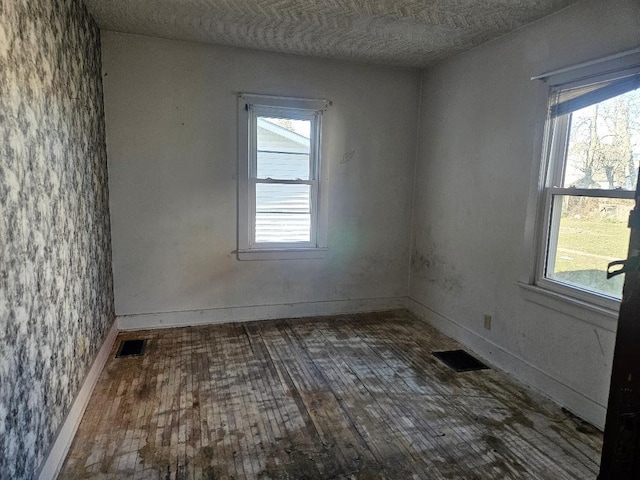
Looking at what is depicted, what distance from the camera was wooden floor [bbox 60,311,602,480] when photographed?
1913mm

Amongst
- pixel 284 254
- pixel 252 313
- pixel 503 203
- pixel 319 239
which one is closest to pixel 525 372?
pixel 503 203

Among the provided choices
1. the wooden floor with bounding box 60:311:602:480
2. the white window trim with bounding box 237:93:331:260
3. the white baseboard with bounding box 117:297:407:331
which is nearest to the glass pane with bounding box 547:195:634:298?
the wooden floor with bounding box 60:311:602:480

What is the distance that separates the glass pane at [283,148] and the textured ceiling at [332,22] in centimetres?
63

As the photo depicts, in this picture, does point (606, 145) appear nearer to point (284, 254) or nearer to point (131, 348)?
point (284, 254)

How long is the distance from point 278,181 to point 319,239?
2.28 ft

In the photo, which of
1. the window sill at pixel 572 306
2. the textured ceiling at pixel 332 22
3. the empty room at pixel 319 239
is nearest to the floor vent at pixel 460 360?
the empty room at pixel 319 239

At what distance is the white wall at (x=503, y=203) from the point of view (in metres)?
2.32

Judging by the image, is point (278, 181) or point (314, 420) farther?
point (278, 181)

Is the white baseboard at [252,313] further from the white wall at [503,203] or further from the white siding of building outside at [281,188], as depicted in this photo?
the white siding of building outside at [281,188]

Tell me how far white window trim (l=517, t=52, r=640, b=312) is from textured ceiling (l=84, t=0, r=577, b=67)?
0.45 metres

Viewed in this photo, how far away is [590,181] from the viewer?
7.80 ft

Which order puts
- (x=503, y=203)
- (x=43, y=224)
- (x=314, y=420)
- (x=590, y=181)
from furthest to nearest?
1. (x=503, y=203)
2. (x=590, y=181)
3. (x=314, y=420)
4. (x=43, y=224)

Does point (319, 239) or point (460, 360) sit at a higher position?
point (319, 239)

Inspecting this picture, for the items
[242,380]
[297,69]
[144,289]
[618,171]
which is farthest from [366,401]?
[297,69]
